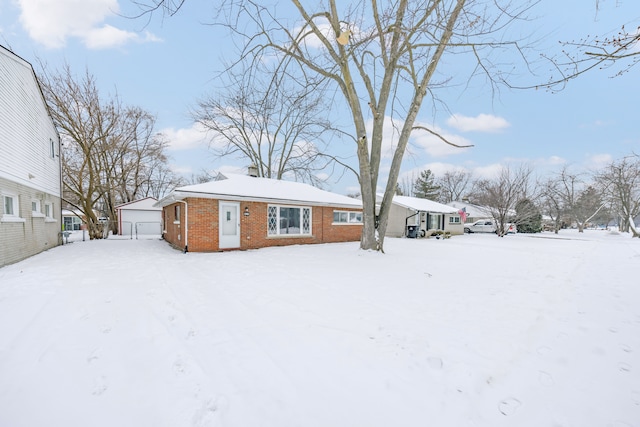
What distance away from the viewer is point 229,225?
10500 mm

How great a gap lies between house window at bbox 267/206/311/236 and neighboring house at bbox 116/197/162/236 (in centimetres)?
1374

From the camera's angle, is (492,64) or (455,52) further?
(455,52)

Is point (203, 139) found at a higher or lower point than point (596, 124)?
higher

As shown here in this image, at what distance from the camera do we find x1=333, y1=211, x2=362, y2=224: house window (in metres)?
14.5

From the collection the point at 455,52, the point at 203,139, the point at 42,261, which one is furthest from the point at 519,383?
the point at 203,139

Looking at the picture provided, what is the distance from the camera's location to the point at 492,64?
23.9 ft

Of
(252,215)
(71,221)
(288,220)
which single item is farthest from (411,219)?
(71,221)

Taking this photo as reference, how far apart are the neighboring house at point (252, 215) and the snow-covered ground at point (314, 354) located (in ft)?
14.9

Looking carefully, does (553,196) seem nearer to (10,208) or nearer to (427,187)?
(427,187)

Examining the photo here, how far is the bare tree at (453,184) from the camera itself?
4081cm

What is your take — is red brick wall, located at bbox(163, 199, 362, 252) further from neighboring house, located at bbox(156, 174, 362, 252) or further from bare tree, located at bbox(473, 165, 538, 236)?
bare tree, located at bbox(473, 165, 538, 236)

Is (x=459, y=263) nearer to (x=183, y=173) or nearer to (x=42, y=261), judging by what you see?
(x=42, y=261)

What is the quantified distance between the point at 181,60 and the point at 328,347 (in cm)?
1004

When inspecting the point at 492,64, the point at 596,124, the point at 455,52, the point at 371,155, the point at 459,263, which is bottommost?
the point at 459,263
